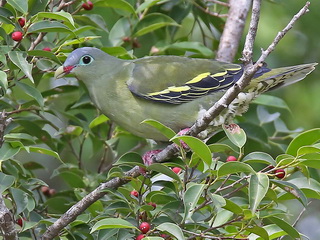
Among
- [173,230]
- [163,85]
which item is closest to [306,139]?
[173,230]

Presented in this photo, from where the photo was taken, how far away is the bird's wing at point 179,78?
3807 mm

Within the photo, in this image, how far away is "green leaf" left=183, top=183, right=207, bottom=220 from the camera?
2.47 metres

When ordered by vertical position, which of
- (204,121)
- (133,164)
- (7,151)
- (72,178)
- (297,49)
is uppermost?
(204,121)

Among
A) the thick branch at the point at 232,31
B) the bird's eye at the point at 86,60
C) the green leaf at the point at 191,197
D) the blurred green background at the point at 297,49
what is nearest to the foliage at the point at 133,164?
the green leaf at the point at 191,197

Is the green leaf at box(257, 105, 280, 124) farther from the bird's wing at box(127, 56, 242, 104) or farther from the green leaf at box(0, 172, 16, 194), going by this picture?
the green leaf at box(0, 172, 16, 194)

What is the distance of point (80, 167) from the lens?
4125mm

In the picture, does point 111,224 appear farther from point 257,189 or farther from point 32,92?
point 32,92

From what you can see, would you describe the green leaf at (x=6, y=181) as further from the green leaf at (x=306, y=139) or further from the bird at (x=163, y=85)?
the green leaf at (x=306, y=139)

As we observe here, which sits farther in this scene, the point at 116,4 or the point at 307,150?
the point at 116,4

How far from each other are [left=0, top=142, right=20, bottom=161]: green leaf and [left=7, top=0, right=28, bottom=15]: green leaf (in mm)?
635

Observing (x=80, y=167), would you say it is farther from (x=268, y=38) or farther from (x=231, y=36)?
(x=268, y=38)

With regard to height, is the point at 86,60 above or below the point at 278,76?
below

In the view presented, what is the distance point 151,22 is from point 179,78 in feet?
1.91

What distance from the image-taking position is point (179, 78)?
388cm
